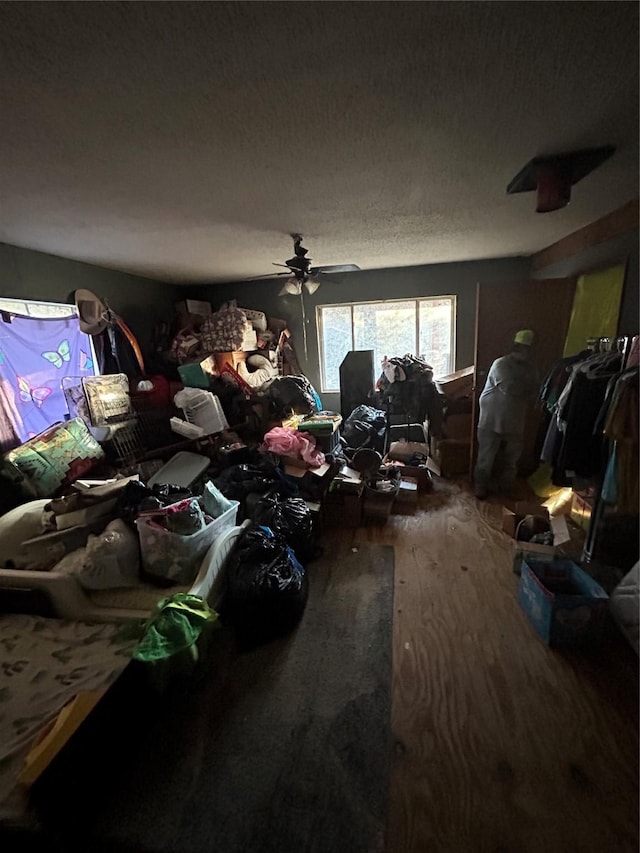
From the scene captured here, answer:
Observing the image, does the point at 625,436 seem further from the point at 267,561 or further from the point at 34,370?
the point at 34,370

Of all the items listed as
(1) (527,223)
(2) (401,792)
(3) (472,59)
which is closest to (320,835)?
(2) (401,792)

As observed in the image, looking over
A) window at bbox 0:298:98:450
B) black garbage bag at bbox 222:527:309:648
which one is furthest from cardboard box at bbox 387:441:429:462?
window at bbox 0:298:98:450

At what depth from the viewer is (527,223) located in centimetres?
265

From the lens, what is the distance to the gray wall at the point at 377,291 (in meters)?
4.16

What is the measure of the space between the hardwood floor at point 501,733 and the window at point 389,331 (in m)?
3.18

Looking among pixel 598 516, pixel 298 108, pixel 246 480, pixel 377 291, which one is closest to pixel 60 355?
pixel 246 480

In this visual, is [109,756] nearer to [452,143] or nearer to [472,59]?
[472,59]

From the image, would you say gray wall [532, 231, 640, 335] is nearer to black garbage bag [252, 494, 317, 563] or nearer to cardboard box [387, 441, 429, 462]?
cardboard box [387, 441, 429, 462]

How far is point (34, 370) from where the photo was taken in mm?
2713

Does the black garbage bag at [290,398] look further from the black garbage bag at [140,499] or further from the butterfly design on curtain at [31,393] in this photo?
the butterfly design on curtain at [31,393]

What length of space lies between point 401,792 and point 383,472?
2230mm

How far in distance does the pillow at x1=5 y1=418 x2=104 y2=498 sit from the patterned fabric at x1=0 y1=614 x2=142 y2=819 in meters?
0.97

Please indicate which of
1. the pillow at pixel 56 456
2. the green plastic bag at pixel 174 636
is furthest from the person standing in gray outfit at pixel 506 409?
the pillow at pixel 56 456

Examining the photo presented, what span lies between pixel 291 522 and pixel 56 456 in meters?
1.81
